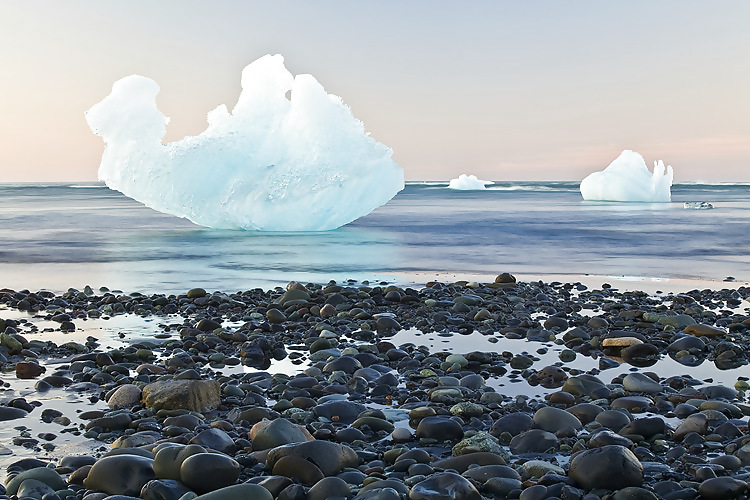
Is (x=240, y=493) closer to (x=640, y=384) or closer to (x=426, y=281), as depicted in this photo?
(x=640, y=384)

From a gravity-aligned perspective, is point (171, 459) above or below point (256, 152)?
below

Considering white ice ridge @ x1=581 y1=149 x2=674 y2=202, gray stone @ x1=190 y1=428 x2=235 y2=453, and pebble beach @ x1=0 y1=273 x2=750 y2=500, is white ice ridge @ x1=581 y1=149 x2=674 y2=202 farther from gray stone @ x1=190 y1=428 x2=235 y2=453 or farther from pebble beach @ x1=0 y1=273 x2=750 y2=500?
gray stone @ x1=190 y1=428 x2=235 y2=453

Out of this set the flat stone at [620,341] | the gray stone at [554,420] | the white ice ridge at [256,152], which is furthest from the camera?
the white ice ridge at [256,152]

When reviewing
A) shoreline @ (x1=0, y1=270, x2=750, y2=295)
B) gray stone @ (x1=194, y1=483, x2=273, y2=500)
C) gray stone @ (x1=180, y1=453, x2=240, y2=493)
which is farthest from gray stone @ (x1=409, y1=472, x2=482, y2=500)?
shoreline @ (x1=0, y1=270, x2=750, y2=295)

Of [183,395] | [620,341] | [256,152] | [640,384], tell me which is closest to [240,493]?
[183,395]

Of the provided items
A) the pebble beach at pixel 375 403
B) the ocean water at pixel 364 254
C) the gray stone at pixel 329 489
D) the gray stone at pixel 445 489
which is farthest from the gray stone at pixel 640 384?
the ocean water at pixel 364 254

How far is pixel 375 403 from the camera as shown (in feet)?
13.7

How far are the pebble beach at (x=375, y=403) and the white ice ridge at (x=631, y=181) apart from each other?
27221mm

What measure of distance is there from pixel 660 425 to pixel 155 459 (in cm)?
237

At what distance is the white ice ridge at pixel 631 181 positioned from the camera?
33188 mm

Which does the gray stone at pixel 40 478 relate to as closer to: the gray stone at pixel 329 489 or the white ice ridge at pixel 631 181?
the gray stone at pixel 329 489

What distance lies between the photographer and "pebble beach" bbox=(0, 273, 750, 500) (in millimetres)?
2912

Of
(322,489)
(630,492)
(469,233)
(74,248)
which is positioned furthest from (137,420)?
(469,233)

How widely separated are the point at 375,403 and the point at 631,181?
105 ft
